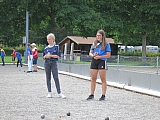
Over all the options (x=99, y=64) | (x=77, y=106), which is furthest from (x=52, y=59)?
(x=77, y=106)

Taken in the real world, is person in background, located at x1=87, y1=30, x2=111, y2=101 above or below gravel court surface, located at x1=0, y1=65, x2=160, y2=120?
above

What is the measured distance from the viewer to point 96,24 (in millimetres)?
34969

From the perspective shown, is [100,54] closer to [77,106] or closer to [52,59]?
[52,59]

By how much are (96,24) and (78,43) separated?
2668 cm

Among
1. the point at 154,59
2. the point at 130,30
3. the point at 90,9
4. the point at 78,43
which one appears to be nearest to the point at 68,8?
the point at 90,9

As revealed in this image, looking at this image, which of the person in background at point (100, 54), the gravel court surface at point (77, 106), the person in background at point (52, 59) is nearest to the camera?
the gravel court surface at point (77, 106)

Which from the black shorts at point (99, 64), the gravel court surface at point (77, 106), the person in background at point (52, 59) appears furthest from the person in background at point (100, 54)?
the person in background at point (52, 59)

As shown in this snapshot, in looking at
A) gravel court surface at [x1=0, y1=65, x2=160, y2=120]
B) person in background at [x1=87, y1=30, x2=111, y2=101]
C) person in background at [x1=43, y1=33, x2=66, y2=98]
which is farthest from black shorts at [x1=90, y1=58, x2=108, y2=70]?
person in background at [x1=43, y1=33, x2=66, y2=98]

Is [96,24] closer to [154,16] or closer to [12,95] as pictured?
[154,16]

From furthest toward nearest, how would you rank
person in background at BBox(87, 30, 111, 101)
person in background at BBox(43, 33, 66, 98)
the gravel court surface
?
person in background at BBox(43, 33, 66, 98)
person in background at BBox(87, 30, 111, 101)
the gravel court surface

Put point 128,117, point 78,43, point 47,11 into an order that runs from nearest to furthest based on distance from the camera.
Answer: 1. point 128,117
2. point 47,11
3. point 78,43

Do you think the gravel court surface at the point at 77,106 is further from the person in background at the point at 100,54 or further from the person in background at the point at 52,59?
the person in background at the point at 100,54

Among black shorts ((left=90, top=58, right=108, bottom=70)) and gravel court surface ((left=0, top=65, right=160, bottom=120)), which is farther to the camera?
black shorts ((left=90, top=58, right=108, bottom=70))

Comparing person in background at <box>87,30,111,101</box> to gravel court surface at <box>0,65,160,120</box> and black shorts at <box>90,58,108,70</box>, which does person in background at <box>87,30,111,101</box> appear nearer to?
black shorts at <box>90,58,108,70</box>
